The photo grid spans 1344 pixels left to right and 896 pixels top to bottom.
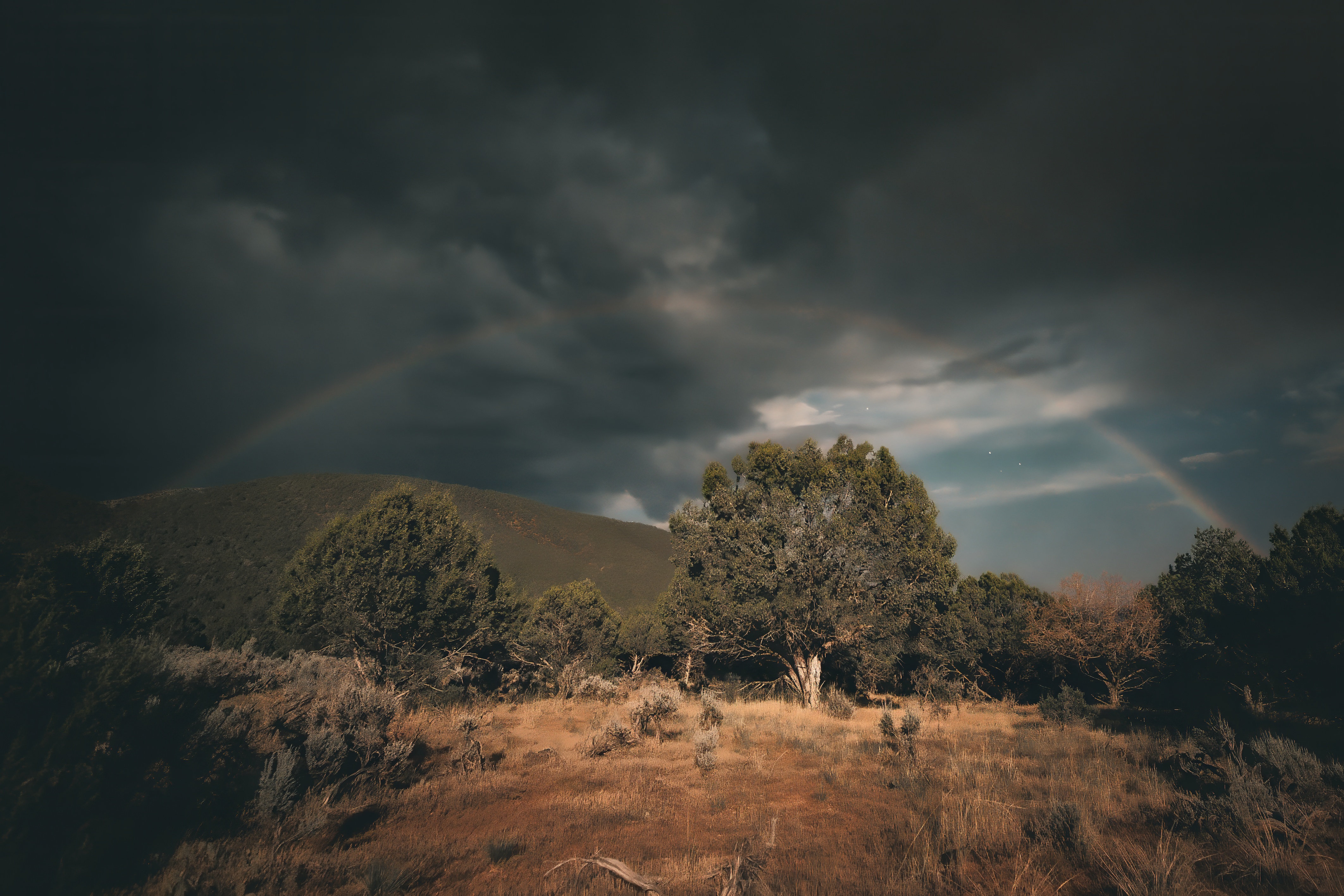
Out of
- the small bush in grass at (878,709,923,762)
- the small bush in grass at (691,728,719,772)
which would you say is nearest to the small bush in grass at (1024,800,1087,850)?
the small bush in grass at (878,709,923,762)

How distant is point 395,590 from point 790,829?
986 inches

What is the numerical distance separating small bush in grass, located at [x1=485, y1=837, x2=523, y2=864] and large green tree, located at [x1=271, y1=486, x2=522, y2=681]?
21.6m

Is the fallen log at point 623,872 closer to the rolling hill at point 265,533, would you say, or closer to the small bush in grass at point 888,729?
the rolling hill at point 265,533

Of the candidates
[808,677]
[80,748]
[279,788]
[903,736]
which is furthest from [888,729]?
[80,748]

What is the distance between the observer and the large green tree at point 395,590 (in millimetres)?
26000

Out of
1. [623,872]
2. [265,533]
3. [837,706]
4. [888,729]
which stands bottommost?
[837,706]

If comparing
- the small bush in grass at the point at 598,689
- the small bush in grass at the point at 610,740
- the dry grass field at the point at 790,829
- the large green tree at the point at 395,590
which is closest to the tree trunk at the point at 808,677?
the small bush in grass at the point at 598,689

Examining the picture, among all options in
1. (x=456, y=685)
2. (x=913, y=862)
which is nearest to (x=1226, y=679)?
(x=913, y=862)

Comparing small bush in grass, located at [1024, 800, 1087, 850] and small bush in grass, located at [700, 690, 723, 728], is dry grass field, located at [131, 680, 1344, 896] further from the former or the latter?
small bush in grass, located at [700, 690, 723, 728]

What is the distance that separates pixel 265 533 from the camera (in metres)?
68.2

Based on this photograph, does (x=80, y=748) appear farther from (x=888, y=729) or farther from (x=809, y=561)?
(x=809, y=561)

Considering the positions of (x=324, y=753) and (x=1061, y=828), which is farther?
(x=324, y=753)

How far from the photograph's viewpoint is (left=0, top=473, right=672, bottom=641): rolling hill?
50.4m

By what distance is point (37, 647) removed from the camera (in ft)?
20.5
